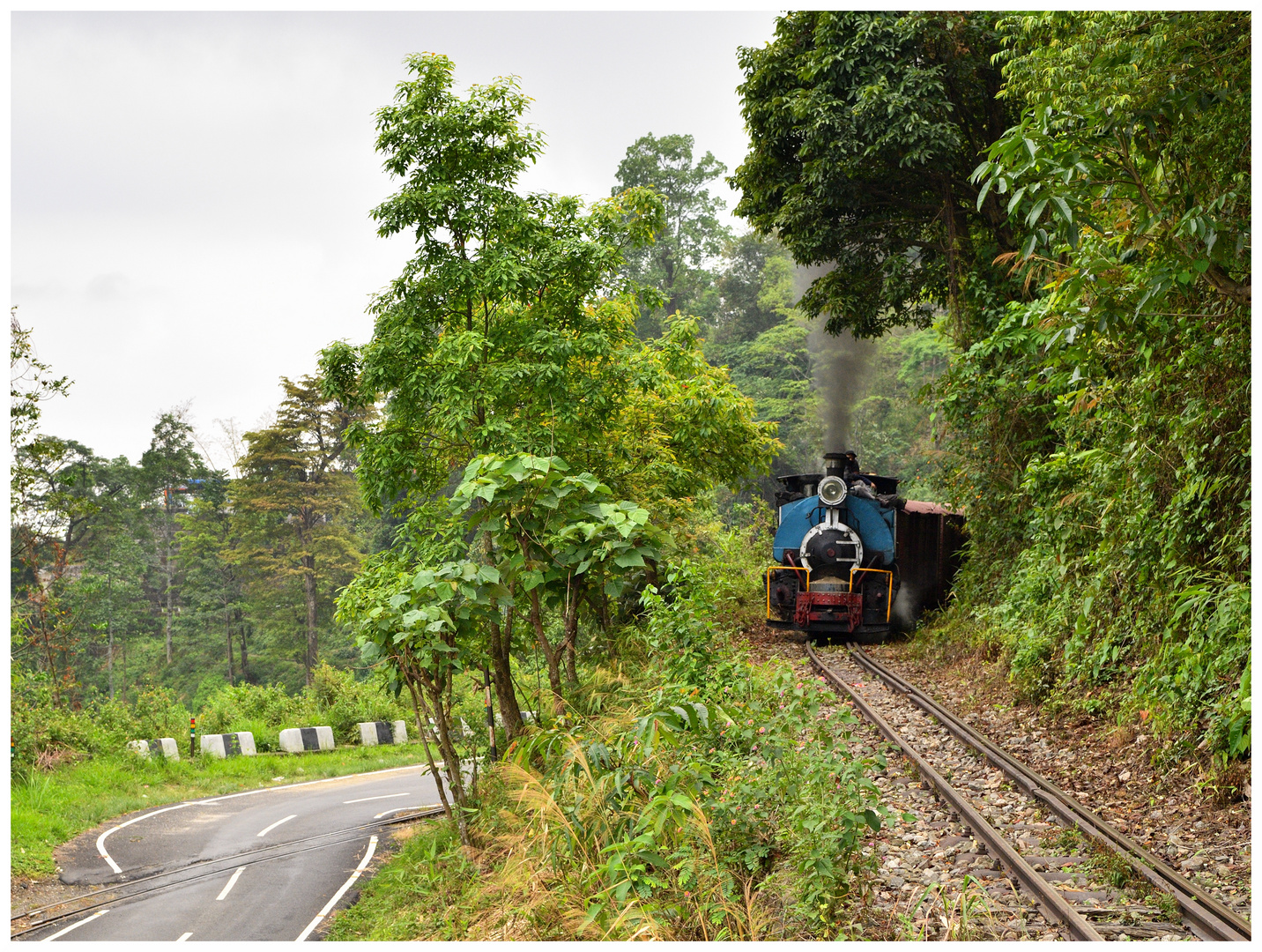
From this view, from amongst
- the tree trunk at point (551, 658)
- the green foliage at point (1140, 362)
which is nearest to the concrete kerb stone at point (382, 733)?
the tree trunk at point (551, 658)

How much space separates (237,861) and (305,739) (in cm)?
948

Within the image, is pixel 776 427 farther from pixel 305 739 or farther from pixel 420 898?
pixel 305 739

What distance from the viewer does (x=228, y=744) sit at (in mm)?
19328

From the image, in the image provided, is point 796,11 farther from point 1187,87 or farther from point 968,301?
point 1187,87

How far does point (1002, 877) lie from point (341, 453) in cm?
3158

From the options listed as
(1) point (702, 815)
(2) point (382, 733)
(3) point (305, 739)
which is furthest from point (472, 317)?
(2) point (382, 733)

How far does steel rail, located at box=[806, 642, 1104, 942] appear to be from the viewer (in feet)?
13.6

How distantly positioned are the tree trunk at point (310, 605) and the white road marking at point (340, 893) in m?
20.9

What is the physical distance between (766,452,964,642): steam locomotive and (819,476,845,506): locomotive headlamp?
0.05ft

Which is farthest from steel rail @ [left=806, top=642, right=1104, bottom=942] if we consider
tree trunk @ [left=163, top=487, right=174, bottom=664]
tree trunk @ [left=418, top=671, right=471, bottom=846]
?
tree trunk @ [left=163, top=487, right=174, bottom=664]

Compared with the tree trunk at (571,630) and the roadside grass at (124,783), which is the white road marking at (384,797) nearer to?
the roadside grass at (124,783)

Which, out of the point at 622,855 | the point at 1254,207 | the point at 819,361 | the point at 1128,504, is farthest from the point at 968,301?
the point at 819,361

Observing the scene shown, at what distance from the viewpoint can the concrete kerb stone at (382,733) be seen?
2156 cm

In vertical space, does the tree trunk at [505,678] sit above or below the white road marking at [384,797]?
above
